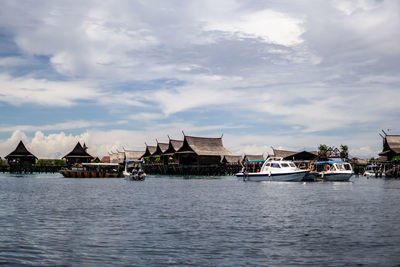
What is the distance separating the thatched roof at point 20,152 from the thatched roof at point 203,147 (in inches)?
1674

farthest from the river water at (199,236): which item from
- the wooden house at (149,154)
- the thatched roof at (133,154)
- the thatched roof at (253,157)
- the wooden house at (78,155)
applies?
the thatched roof at (133,154)

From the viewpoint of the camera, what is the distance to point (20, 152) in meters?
104

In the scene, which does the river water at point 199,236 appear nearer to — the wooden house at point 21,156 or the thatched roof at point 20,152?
the thatched roof at point 20,152

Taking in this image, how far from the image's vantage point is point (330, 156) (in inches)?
2864

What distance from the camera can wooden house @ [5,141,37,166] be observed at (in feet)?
340

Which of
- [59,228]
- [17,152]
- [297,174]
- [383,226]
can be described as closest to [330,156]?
[297,174]

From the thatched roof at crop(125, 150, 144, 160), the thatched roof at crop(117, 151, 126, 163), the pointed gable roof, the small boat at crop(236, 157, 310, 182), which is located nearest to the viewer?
the small boat at crop(236, 157, 310, 182)

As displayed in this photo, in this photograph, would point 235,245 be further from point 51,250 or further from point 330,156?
point 330,156

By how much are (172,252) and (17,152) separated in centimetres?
10305

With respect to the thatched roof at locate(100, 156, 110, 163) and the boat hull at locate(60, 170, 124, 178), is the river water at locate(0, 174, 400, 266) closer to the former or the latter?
the boat hull at locate(60, 170, 124, 178)

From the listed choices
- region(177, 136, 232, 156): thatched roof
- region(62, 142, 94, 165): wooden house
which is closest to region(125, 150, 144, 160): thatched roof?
region(62, 142, 94, 165): wooden house

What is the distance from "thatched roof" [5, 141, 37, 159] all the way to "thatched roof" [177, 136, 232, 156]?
42.5m

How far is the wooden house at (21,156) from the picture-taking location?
10362 centimetres

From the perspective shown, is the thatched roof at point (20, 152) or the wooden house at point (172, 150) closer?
the wooden house at point (172, 150)
